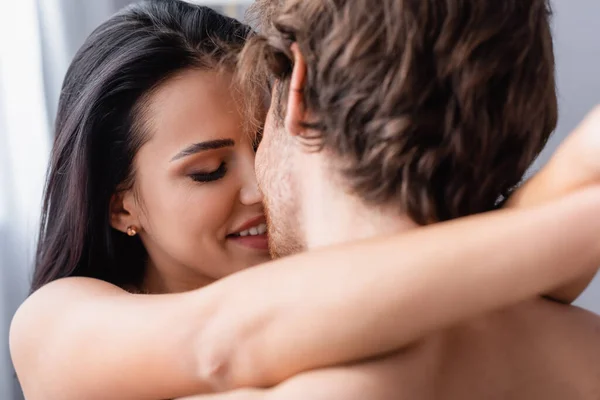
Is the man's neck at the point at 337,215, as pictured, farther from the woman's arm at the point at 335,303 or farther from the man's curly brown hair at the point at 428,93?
the woman's arm at the point at 335,303

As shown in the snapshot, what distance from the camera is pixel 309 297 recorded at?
83 cm

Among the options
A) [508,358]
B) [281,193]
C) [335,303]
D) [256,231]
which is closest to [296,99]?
[281,193]

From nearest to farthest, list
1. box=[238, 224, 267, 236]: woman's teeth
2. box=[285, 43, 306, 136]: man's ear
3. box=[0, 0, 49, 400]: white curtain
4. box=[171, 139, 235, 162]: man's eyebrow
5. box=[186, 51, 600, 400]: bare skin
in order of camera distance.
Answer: box=[186, 51, 600, 400]: bare skin → box=[285, 43, 306, 136]: man's ear → box=[171, 139, 235, 162]: man's eyebrow → box=[238, 224, 267, 236]: woman's teeth → box=[0, 0, 49, 400]: white curtain

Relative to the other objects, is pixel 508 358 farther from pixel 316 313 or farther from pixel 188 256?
pixel 188 256

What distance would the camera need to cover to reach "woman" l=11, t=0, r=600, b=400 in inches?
31.1

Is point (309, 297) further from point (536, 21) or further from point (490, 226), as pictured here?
point (536, 21)

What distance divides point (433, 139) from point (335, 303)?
252 millimetres

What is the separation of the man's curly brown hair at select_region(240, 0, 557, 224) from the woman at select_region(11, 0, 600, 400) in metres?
0.14

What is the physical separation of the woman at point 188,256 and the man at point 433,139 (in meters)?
0.09

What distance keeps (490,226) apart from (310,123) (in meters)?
0.29

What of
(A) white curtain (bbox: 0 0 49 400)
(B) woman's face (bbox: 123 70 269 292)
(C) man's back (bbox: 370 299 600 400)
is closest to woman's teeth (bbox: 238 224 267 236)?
(B) woman's face (bbox: 123 70 269 292)

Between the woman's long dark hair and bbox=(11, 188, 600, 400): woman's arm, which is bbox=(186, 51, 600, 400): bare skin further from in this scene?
the woman's long dark hair

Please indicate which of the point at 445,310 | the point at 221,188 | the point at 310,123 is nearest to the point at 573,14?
the point at 221,188

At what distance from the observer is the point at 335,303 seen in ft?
2.66
